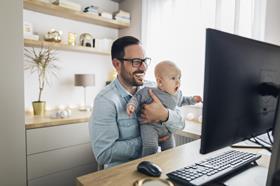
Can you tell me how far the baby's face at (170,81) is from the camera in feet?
5.04

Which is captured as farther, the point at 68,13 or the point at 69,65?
the point at 69,65

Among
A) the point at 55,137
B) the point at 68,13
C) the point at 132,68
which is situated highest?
the point at 68,13

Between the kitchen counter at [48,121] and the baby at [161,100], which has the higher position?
the baby at [161,100]

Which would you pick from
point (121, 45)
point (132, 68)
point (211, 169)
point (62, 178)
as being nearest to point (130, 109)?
point (132, 68)

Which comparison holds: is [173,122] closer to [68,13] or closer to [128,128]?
[128,128]

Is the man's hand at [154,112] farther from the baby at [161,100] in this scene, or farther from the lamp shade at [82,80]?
the lamp shade at [82,80]

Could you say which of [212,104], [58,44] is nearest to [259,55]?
[212,104]

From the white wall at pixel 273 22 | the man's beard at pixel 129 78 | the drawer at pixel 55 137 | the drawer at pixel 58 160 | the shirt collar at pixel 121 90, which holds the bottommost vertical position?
the drawer at pixel 58 160

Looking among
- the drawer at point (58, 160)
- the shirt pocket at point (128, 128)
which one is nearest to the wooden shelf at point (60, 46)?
the drawer at point (58, 160)

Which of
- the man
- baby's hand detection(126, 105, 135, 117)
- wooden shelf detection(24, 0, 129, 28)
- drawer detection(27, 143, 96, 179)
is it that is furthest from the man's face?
wooden shelf detection(24, 0, 129, 28)

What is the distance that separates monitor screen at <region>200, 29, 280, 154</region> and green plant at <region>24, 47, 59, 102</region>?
2213 mm

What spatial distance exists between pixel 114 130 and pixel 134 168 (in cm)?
37

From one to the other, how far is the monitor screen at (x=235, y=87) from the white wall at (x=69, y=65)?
2418mm

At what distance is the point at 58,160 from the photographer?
6.98 feet
